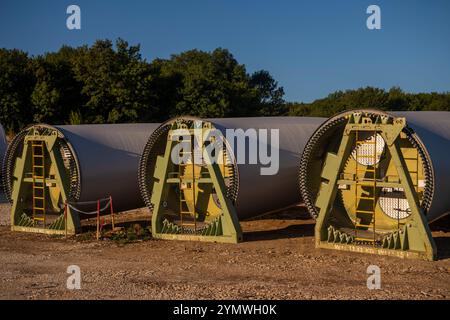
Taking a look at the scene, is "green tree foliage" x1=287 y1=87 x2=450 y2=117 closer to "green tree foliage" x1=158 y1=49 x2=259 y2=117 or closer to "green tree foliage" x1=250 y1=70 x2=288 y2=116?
"green tree foliage" x1=250 y1=70 x2=288 y2=116

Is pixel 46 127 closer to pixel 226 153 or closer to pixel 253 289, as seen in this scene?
pixel 226 153

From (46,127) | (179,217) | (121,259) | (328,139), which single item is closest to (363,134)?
(328,139)

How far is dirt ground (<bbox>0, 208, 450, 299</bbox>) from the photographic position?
9.09 m

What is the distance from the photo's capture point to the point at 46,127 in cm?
1507

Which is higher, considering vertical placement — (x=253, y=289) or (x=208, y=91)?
(x=208, y=91)

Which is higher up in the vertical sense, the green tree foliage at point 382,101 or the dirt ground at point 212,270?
the green tree foliage at point 382,101

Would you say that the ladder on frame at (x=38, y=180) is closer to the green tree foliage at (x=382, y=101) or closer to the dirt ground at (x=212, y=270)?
the dirt ground at (x=212, y=270)

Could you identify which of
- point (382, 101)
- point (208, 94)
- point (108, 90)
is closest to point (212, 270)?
point (108, 90)

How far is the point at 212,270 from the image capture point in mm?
10773

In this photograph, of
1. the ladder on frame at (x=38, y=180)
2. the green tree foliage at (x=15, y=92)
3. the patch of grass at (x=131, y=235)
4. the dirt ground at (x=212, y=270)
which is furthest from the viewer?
the green tree foliage at (x=15, y=92)

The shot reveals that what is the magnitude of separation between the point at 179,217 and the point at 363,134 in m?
4.86

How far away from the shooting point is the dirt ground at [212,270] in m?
9.09

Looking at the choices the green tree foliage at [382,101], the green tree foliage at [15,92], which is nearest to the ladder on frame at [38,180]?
the green tree foliage at [15,92]

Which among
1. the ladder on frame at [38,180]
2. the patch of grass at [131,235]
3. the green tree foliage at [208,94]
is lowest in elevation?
the patch of grass at [131,235]
